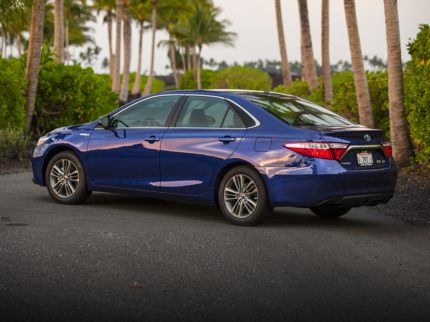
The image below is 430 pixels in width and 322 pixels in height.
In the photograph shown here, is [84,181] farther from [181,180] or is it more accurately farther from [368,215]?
[368,215]

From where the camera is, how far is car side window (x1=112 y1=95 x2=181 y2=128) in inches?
410

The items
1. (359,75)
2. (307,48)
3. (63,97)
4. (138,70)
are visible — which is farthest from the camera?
(138,70)

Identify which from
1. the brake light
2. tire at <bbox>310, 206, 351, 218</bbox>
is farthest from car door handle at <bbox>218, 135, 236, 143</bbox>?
tire at <bbox>310, 206, 351, 218</bbox>

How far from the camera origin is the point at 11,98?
19766 mm

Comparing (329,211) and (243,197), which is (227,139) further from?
(329,211)

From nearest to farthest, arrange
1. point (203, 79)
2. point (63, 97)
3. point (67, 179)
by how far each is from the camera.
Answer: point (67, 179)
point (63, 97)
point (203, 79)

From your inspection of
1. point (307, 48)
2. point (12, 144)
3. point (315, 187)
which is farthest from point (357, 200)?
point (307, 48)

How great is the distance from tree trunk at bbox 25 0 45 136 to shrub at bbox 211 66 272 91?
2131 inches

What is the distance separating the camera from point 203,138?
386 inches

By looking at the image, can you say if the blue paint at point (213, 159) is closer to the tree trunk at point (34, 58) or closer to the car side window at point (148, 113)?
the car side window at point (148, 113)

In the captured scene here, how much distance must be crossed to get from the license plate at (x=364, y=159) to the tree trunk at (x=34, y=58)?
1333cm

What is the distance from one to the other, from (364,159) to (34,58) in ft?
45.2

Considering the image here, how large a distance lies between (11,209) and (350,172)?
4541 millimetres

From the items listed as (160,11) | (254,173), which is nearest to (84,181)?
(254,173)
